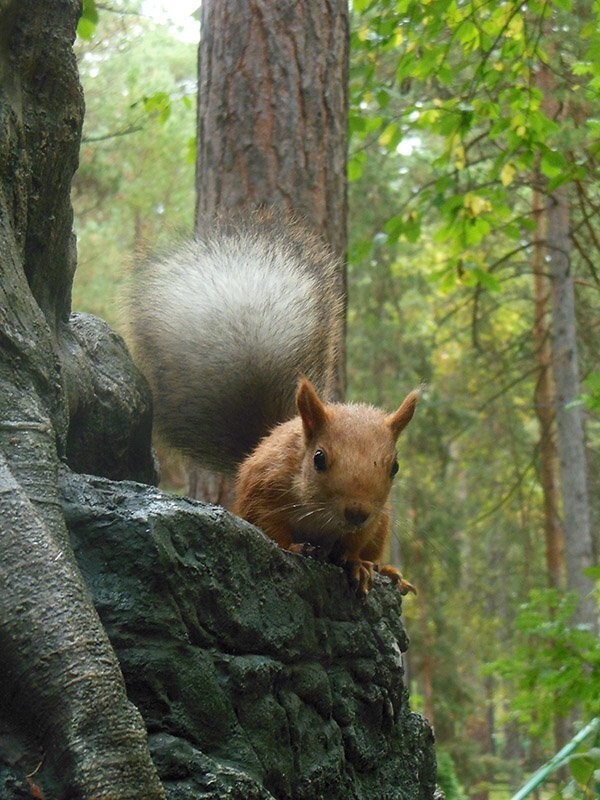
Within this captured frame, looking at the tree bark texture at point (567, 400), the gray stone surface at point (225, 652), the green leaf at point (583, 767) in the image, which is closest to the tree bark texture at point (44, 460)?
the gray stone surface at point (225, 652)

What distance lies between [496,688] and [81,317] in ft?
62.3

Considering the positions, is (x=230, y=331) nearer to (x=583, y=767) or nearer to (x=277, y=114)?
(x=583, y=767)

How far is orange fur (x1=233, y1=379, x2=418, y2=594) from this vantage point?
8.43 ft

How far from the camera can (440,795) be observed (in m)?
2.50

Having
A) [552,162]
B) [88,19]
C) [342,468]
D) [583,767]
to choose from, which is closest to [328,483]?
[342,468]

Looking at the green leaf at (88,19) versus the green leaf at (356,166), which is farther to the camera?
the green leaf at (356,166)

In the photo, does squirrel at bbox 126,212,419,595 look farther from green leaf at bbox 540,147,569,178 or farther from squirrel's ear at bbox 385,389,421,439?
green leaf at bbox 540,147,569,178

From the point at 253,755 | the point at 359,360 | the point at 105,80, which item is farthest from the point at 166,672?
the point at 359,360

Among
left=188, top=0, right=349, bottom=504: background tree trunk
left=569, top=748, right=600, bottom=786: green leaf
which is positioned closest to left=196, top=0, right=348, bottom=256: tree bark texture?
left=188, top=0, right=349, bottom=504: background tree trunk

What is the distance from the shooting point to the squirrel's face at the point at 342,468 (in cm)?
256

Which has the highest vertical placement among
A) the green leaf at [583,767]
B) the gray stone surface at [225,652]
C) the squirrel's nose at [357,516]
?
the squirrel's nose at [357,516]

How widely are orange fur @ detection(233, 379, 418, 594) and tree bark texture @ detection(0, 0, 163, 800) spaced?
707 mm

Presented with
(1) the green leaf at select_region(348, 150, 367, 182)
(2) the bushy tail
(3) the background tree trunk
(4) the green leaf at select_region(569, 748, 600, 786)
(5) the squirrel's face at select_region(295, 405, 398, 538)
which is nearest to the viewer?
(4) the green leaf at select_region(569, 748, 600, 786)

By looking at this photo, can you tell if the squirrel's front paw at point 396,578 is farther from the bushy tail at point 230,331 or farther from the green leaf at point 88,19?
the green leaf at point 88,19
